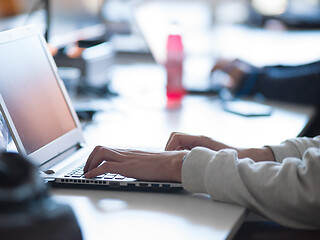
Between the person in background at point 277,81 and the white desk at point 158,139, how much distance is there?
6 cm

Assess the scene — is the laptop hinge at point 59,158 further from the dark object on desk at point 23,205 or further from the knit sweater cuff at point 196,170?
the dark object on desk at point 23,205

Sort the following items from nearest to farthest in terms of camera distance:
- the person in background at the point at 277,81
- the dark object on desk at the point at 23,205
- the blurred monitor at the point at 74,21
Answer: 1. the dark object on desk at the point at 23,205
2. the person in background at the point at 277,81
3. the blurred monitor at the point at 74,21

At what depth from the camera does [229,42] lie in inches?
120

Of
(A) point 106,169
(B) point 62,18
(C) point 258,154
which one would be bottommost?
(C) point 258,154

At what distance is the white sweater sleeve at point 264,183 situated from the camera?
0.85 m

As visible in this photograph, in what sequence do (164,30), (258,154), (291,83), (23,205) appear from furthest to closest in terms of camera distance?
(164,30)
(291,83)
(258,154)
(23,205)

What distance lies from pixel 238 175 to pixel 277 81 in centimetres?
102

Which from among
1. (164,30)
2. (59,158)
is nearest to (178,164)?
(59,158)

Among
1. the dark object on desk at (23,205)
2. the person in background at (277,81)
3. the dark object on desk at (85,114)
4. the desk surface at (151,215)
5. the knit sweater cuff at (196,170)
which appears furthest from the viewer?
the person in background at (277,81)

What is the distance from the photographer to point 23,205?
54 cm

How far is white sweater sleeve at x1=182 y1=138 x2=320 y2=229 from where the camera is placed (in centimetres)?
85

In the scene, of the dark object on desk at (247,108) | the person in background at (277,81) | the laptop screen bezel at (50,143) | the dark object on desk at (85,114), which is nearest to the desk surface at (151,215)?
the laptop screen bezel at (50,143)

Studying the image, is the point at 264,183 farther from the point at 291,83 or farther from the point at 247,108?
the point at 291,83

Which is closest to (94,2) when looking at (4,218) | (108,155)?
(108,155)
